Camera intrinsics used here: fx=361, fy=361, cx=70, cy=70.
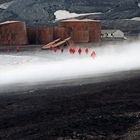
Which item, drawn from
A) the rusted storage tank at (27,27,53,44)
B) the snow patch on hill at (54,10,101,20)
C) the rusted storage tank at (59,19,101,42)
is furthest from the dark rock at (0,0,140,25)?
the rusted storage tank at (59,19,101,42)

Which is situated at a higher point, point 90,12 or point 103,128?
point 90,12

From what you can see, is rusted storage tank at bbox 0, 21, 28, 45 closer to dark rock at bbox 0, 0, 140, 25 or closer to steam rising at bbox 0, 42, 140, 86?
steam rising at bbox 0, 42, 140, 86

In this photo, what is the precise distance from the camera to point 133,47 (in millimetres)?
28984

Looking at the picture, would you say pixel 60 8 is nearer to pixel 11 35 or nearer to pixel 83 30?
pixel 83 30

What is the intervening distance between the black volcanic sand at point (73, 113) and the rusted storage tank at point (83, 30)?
14277 millimetres

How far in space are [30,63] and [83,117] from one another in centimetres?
1161

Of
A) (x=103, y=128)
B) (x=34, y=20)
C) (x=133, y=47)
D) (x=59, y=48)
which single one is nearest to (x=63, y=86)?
(x=103, y=128)

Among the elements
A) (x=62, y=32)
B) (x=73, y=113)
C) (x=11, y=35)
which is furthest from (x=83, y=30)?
(x=73, y=113)

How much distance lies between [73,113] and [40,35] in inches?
743

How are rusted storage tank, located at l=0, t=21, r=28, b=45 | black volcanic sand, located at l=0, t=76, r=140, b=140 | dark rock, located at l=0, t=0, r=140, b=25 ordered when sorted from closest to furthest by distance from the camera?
black volcanic sand, located at l=0, t=76, r=140, b=140 → rusted storage tank, located at l=0, t=21, r=28, b=45 → dark rock, located at l=0, t=0, r=140, b=25

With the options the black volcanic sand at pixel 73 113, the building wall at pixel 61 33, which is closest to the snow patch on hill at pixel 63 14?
the building wall at pixel 61 33

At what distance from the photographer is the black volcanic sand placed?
27.2 ft

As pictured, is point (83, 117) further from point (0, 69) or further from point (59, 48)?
point (59, 48)

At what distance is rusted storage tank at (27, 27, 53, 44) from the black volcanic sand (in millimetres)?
14776
